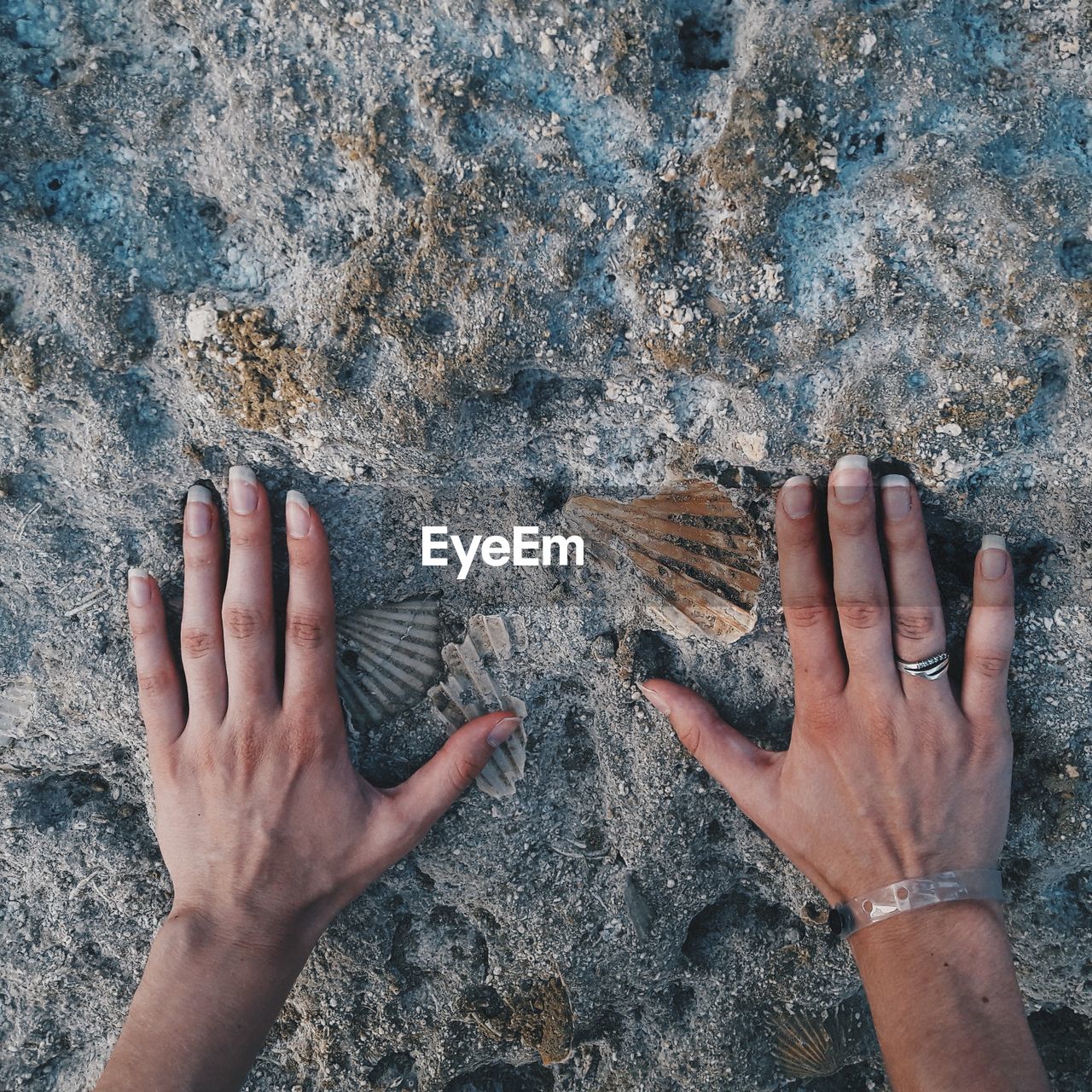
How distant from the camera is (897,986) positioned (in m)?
1.54

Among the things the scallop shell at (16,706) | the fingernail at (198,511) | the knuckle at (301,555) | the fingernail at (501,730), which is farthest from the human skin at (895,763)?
the scallop shell at (16,706)

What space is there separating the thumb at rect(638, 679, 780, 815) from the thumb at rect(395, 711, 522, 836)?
0.34m

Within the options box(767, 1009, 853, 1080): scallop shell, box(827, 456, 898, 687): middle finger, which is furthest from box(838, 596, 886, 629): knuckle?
box(767, 1009, 853, 1080): scallop shell

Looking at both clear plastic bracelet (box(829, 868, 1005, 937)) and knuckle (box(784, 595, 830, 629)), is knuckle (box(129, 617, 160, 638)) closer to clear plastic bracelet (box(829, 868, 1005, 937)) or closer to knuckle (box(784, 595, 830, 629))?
knuckle (box(784, 595, 830, 629))

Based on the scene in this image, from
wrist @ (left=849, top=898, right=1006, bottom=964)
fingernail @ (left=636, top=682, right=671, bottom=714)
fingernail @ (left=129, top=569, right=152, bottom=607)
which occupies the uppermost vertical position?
fingernail @ (left=129, top=569, right=152, bottom=607)

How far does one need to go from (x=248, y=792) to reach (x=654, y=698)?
861mm

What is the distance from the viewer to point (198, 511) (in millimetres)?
1547

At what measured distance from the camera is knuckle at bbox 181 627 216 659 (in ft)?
5.21

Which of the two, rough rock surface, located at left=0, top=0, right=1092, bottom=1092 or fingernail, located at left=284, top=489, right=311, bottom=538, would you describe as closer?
rough rock surface, located at left=0, top=0, right=1092, bottom=1092

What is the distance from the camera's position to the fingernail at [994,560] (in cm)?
150

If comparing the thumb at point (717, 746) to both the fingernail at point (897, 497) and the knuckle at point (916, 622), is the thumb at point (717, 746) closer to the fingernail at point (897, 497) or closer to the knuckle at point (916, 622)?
the knuckle at point (916, 622)

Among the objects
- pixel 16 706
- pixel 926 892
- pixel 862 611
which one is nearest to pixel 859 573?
pixel 862 611

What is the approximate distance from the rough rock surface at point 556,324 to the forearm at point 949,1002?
263mm

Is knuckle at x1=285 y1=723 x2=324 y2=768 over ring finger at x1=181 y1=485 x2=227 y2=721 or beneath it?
beneath
